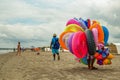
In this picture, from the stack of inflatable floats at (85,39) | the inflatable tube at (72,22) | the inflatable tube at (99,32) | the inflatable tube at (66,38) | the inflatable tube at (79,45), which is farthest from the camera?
the inflatable tube at (72,22)

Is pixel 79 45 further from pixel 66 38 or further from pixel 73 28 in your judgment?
pixel 73 28

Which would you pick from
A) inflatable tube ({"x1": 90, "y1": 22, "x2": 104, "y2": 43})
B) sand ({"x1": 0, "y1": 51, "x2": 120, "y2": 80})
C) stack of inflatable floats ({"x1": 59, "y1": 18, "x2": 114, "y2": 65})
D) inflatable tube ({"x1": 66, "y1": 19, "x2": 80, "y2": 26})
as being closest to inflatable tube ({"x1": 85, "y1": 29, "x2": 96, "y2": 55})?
stack of inflatable floats ({"x1": 59, "y1": 18, "x2": 114, "y2": 65})

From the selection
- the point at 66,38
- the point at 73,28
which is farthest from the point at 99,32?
the point at 66,38

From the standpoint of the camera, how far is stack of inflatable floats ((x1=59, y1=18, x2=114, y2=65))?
43.1ft

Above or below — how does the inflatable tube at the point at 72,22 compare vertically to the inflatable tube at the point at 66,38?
above

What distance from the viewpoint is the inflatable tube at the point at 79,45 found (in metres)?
13.0

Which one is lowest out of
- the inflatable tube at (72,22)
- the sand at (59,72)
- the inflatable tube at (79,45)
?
the sand at (59,72)

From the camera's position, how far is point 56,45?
2097 centimetres

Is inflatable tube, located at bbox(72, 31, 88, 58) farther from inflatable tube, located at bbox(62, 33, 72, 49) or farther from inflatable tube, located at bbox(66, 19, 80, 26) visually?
inflatable tube, located at bbox(66, 19, 80, 26)

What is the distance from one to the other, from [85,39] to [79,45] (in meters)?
0.55

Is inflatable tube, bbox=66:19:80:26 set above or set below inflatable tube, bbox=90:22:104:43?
above

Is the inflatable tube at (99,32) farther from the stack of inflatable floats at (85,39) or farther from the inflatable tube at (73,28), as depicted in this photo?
the inflatable tube at (73,28)

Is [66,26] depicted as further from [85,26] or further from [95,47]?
[95,47]

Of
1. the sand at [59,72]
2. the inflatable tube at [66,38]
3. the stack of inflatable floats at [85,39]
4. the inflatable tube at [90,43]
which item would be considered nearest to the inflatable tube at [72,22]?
the stack of inflatable floats at [85,39]
